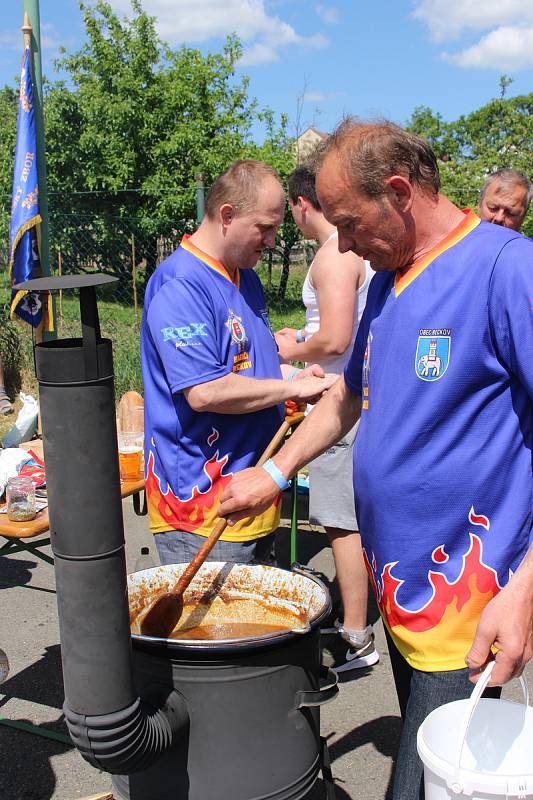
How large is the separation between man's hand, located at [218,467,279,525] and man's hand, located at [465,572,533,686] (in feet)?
2.39

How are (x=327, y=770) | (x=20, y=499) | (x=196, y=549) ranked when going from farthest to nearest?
(x=20, y=499) → (x=196, y=549) → (x=327, y=770)

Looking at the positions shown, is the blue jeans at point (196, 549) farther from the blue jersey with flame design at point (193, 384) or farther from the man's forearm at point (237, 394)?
the man's forearm at point (237, 394)

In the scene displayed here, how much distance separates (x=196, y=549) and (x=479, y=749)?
131 cm

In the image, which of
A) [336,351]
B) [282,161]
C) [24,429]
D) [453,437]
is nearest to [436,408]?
[453,437]

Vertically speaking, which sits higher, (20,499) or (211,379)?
(211,379)

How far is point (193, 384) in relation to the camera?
8.36 feet

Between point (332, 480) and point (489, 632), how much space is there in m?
2.26

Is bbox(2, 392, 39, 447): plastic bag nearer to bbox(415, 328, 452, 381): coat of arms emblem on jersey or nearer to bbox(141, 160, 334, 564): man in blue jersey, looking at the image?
bbox(141, 160, 334, 564): man in blue jersey

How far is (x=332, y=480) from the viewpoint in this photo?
3795mm

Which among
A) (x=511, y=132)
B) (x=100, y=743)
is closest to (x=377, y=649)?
(x=100, y=743)

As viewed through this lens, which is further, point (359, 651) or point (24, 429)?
point (24, 429)

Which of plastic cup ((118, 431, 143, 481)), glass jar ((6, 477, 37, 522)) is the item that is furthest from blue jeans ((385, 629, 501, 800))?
plastic cup ((118, 431, 143, 481))

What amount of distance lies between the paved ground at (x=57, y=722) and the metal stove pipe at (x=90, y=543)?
1.33m

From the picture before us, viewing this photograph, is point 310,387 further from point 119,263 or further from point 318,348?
point 119,263
